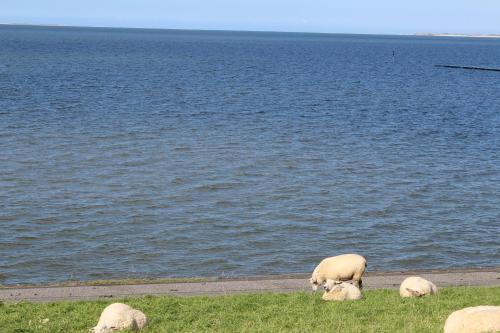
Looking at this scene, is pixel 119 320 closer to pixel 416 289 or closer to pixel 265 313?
pixel 265 313

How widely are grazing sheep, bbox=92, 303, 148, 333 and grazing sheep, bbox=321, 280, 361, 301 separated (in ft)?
13.9

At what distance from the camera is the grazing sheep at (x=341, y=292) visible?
16875mm

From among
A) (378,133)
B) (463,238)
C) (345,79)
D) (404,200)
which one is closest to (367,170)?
(404,200)

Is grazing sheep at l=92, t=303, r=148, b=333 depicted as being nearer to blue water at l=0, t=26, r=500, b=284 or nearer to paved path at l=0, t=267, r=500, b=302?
paved path at l=0, t=267, r=500, b=302

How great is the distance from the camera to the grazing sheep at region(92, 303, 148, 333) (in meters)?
14.0

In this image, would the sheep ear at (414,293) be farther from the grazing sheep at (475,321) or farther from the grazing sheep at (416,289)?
the grazing sheep at (475,321)

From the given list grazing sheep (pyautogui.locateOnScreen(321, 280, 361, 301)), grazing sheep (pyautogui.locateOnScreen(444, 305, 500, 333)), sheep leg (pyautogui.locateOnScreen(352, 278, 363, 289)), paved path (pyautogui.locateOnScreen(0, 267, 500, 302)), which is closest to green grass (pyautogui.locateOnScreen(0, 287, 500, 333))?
grazing sheep (pyautogui.locateOnScreen(321, 280, 361, 301))

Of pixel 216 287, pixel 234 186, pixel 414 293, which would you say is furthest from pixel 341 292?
pixel 234 186

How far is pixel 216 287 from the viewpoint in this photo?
18625 mm

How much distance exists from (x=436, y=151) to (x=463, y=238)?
1844cm

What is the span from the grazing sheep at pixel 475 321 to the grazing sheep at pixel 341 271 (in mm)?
5424

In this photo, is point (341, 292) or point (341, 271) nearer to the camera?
point (341, 292)

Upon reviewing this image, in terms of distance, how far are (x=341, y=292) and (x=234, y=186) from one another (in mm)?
17226

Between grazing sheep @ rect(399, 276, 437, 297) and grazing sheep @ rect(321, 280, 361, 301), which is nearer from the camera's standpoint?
grazing sheep @ rect(321, 280, 361, 301)
